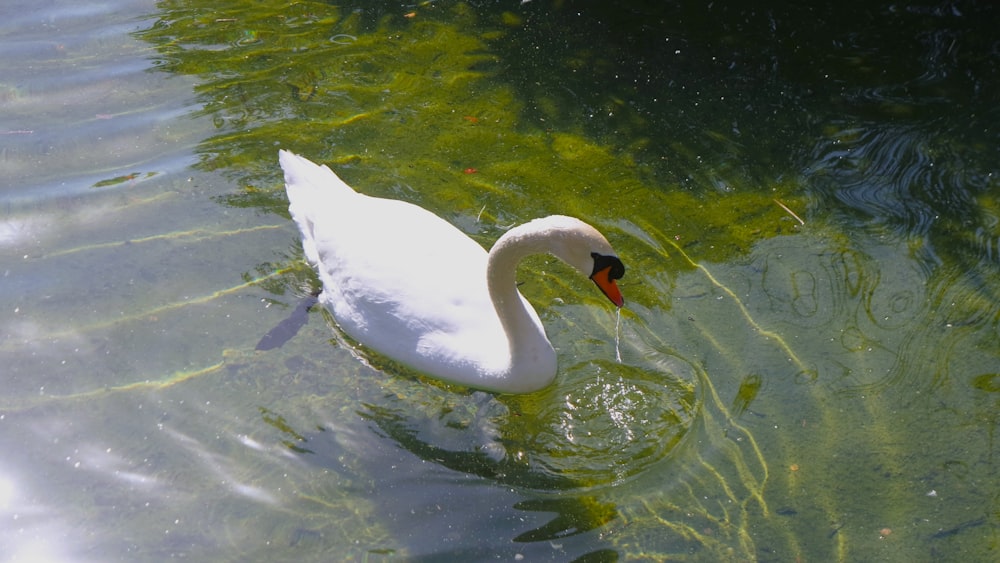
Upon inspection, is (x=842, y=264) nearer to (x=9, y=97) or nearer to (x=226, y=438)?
(x=226, y=438)

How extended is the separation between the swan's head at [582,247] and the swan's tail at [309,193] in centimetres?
137

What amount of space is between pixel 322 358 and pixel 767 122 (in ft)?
10.6

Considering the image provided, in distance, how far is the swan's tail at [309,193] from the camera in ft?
15.9

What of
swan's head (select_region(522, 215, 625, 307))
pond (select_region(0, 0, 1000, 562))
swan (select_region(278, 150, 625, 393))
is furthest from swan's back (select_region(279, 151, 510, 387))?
swan's head (select_region(522, 215, 625, 307))

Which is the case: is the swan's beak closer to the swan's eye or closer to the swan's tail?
the swan's eye

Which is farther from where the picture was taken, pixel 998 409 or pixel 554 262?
pixel 554 262

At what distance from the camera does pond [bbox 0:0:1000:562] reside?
12.6 ft

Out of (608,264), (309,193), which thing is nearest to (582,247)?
(608,264)

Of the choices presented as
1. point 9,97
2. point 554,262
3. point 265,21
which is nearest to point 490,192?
point 554,262

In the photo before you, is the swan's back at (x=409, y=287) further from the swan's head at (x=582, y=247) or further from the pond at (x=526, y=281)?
the swan's head at (x=582, y=247)

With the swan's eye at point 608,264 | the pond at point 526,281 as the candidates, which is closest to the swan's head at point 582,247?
the swan's eye at point 608,264

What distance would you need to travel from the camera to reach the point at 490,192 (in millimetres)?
5477

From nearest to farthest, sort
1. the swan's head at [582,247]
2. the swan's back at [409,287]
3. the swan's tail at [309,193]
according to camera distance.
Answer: the swan's head at [582,247], the swan's back at [409,287], the swan's tail at [309,193]

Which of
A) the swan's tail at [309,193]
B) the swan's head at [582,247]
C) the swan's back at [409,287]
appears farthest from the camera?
the swan's tail at [309,193]
